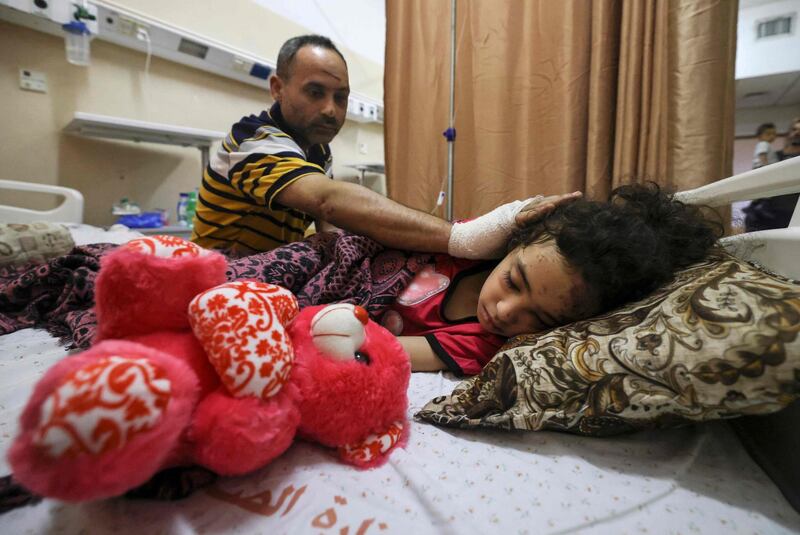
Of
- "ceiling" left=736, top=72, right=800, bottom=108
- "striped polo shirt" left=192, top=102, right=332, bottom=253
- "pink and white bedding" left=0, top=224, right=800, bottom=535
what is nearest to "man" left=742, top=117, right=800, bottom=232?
"pink and white bedding" left=0, top=224, right=800, bottom=535

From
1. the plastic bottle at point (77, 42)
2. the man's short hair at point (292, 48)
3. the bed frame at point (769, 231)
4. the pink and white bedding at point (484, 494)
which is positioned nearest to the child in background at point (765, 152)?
the bed frame at point (769, 231)

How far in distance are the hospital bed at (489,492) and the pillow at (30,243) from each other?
69 centimetres

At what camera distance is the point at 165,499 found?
1.22 feet

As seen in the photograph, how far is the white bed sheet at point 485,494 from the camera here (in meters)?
0.36

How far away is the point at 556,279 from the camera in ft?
2.18

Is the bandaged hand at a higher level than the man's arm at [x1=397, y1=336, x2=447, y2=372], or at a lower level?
higher

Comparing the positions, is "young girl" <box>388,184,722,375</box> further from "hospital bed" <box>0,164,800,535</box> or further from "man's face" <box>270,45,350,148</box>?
"man's face" <box>270,45,350,148</box>

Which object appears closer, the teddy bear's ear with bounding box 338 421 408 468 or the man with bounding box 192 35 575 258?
the teddy bear's ear with bounding box 338 421 408 468

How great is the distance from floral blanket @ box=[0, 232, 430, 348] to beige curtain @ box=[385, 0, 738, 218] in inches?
35.6

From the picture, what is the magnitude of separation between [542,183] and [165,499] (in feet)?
4.96

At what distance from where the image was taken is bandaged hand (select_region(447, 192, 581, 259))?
2.59 ft

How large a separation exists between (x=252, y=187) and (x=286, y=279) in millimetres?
401

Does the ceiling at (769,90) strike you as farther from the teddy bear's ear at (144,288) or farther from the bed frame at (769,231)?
the teddy bear's ear at (144,288)

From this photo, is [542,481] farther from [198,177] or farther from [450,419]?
[198,177]
